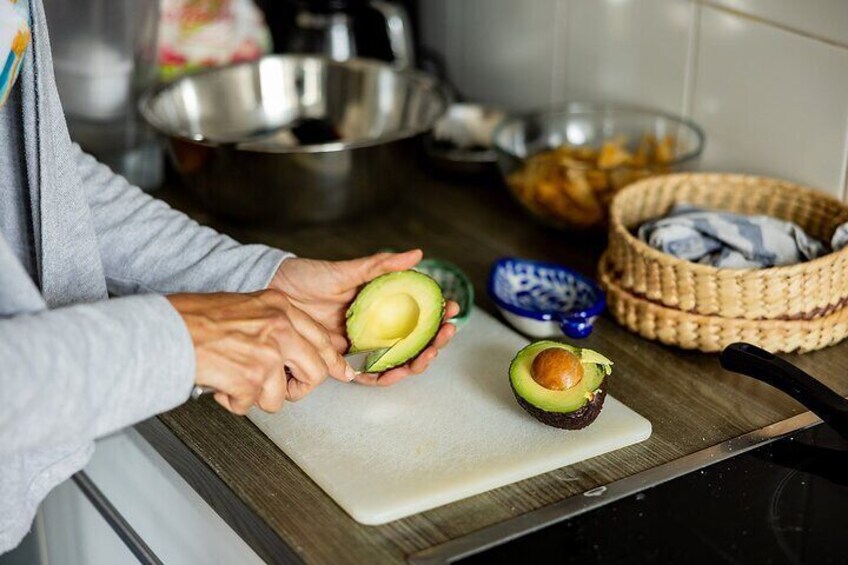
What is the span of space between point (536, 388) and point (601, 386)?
6 centimetres

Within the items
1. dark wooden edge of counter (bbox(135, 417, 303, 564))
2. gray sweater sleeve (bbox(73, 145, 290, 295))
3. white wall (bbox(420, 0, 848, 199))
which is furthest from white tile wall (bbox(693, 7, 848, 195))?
dark wooden edge of counter (bbox(135, 417, 303, 564))

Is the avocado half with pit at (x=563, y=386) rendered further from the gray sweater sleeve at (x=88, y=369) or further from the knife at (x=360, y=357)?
the gray sweater sleeve at (x=88, y=369)

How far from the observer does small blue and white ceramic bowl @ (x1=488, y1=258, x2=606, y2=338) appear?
1.28 metres

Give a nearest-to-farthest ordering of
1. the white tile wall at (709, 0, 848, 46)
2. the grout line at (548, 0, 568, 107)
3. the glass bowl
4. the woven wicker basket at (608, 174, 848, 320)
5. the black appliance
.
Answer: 1. the woven wicker basket at (608, 174, 848, 320)
2. the white tile wall at (709, 0, 848, 46)
3. the glass bowl
4. the grout line at (548, 0, 568, 107)
5. the black appliance

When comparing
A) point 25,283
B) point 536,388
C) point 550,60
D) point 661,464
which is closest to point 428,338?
point 536,388

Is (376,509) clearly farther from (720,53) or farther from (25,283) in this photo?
(720,53)

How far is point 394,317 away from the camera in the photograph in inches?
47.5

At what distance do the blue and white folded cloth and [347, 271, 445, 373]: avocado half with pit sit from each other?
281 millimetres

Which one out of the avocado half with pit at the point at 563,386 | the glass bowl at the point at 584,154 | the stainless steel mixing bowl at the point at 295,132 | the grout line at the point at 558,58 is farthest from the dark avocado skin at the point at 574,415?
the grout line at the point at 558,58

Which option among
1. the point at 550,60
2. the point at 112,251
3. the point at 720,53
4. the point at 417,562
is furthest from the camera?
the point at 550,60

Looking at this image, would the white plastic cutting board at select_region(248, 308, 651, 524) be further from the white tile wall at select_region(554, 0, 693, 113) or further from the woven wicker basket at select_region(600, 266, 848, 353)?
the white tile wall at select_region(554, 0, 693, 113)

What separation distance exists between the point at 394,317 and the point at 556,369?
186 millimetres

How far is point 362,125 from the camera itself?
1781 mm

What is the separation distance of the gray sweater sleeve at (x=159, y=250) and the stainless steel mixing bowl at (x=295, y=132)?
0.26 m
